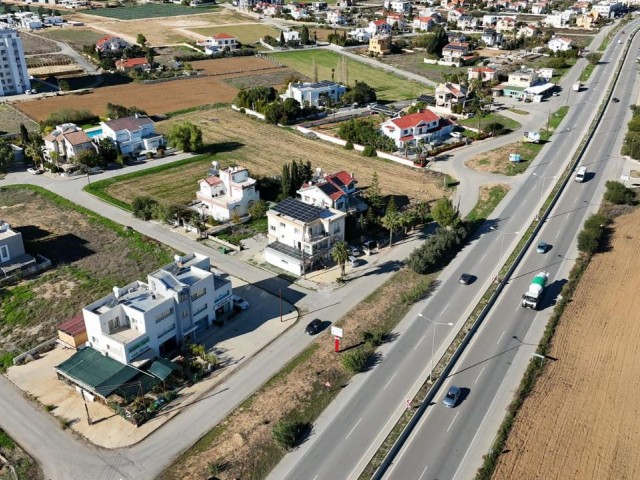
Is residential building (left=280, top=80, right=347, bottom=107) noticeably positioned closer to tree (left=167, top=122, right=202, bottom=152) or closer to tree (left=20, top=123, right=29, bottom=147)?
tree (left=167, top=122, right=202, bottom=152)

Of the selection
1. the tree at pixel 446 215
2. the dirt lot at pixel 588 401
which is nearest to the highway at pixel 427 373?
the dirt lot at pixel 588 401

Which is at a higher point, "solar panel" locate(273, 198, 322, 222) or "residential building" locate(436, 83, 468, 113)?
"residential building" locate(436, 83, 468, 113)

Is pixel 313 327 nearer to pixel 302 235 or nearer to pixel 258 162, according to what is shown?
pixel 302 235

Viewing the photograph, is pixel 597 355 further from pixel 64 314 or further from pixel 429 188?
pixel 64 314

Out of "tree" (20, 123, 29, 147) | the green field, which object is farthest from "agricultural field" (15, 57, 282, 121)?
"tree" (20, 123, 29, 147)

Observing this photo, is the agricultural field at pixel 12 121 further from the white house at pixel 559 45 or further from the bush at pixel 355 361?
the white house at pixel 559 45

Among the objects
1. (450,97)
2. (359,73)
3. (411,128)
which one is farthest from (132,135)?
(359,73)
